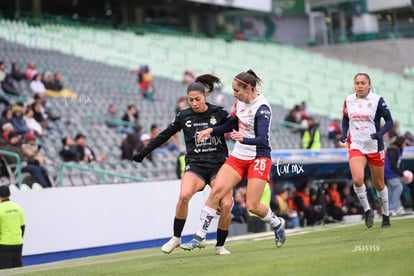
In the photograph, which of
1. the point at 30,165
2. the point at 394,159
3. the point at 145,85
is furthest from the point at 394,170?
the point at 145,85

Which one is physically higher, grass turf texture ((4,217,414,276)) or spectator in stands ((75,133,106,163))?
spectator in stands ((75,133,106,163))

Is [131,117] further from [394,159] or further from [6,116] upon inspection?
[394,159]

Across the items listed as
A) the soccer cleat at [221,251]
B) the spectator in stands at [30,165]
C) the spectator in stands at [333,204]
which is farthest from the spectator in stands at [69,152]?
the soccer cleat at [221,251]

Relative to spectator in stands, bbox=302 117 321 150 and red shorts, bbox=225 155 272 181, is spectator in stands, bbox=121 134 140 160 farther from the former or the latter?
red shorts, bbox=225 155 272 181

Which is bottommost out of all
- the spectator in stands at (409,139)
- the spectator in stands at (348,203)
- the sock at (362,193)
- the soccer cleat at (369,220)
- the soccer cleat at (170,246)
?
the spectator in stands at (348,203)

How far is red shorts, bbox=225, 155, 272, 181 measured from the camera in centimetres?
1096

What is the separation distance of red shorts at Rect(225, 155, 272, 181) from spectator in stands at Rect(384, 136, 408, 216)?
7.52 metres

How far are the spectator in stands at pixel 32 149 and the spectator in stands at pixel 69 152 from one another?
0.72 meters

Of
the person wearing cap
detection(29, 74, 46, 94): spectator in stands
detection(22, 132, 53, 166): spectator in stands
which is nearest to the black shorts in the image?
the person wearing cap

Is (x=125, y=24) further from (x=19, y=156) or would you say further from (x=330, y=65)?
(x=19, y=156)

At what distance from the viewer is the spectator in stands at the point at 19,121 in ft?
65.6

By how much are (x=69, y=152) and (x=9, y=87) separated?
3.84 m

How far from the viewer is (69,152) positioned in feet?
66.3

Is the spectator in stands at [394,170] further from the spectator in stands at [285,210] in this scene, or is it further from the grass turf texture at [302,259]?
the grass turf texture at [302,259]
